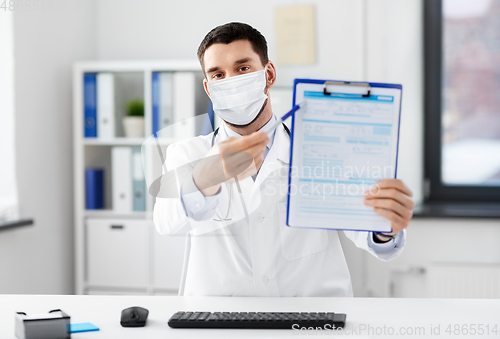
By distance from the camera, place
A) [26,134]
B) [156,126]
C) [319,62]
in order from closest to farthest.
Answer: [26,134], [156,126], [319,62]

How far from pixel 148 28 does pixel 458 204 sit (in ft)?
6.31

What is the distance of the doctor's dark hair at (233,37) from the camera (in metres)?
1.29

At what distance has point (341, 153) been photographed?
1017 mm

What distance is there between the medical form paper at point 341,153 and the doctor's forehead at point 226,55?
13.7 inches

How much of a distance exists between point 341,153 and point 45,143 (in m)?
1.84

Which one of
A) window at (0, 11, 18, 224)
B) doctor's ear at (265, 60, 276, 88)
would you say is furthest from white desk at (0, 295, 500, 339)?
window at (0, 11, 18, 224)

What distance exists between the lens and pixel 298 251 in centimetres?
128

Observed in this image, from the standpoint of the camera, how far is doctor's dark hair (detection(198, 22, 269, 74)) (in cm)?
129

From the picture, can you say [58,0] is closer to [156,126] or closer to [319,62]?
[156,126]

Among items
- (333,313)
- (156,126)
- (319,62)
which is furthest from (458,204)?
(333,313)

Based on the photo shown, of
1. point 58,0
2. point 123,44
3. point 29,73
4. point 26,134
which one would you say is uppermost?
point 58,0

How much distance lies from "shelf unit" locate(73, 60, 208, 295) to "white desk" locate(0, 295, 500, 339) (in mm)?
1309

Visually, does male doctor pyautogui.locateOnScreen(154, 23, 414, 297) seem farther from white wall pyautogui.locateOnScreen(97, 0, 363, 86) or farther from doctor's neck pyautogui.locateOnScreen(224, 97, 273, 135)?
white wall pyautogui.locateOnScreen(97, 0, 363, 86)

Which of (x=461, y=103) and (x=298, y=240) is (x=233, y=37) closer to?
(x=298, y=240)
